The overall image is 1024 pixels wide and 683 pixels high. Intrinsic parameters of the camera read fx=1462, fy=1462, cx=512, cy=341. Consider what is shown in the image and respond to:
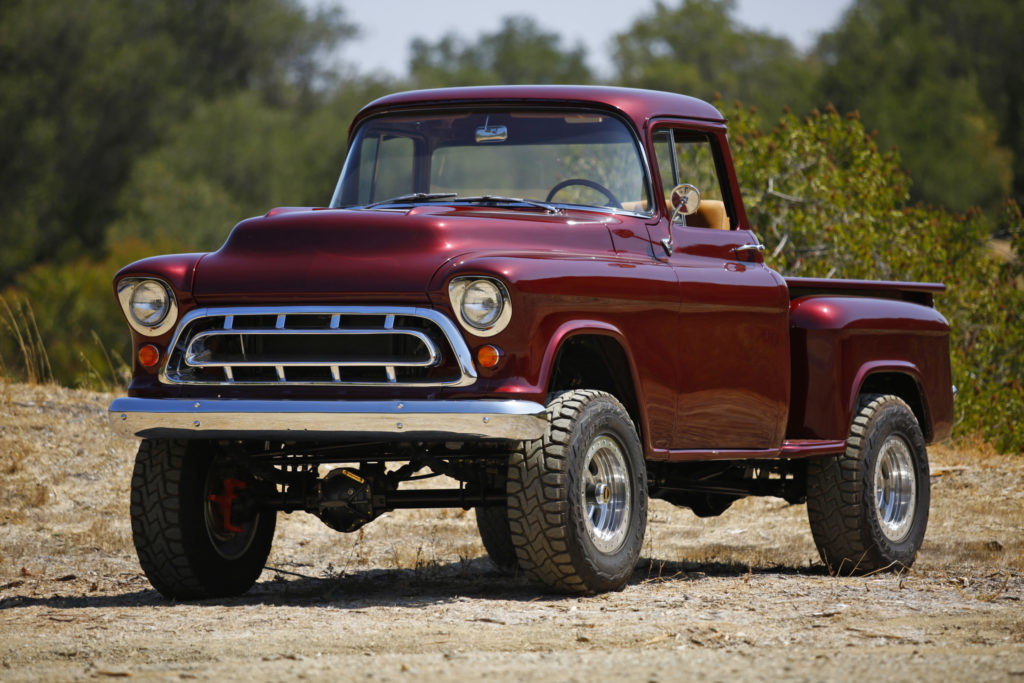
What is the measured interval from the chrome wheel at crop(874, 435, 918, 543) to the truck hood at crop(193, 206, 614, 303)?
9.44 ft

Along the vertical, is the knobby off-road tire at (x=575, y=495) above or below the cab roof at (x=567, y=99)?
below

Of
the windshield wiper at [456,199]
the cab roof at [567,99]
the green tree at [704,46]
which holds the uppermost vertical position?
the green tree at [704,46]

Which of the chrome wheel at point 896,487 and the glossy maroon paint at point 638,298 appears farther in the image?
the chrome wheel at point 896,487

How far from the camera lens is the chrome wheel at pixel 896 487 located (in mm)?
8336

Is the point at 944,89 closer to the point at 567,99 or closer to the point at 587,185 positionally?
the point at 567,99

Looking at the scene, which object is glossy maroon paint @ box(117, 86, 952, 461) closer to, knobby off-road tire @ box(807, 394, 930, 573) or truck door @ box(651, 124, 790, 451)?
truck door @ box(651, 124, 790, 451)

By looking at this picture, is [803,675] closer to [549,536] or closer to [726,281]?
[549,536]

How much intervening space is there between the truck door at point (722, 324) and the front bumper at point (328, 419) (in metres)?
1.40

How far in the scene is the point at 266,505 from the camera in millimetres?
6801

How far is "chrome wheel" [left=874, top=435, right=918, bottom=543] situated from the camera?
328 inches

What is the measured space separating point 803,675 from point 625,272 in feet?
8.27

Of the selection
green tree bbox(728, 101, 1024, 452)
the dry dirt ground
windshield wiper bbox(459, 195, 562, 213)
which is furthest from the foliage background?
windshield wiper bbox(459, 195, 562, 213)

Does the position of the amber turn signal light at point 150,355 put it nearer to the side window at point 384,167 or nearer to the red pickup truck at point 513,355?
the red pickup truck at point 513,355

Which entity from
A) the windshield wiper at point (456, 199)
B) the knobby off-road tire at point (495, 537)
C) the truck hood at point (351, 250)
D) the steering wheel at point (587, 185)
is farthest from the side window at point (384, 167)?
the knobby off-road tire at point (495, 537)
